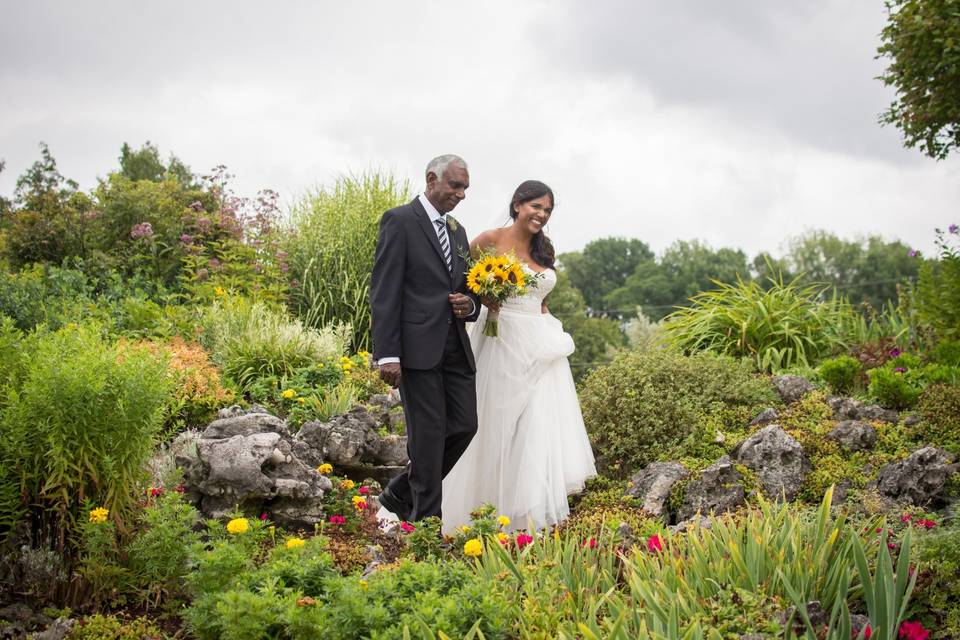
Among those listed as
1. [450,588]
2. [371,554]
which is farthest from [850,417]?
[450,588]

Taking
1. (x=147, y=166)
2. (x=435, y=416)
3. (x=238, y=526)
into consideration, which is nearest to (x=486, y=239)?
(x=435, y=416)

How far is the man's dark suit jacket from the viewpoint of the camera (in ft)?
15.0

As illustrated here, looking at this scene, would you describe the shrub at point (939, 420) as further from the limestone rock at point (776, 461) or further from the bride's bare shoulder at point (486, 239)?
the bride's bare shoulder at point (486, 239)

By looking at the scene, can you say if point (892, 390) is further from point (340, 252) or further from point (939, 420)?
point (340, 252)

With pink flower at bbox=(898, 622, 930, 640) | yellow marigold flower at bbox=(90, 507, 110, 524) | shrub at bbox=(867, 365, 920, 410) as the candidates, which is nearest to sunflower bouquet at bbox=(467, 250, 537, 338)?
yellow marigold flower at bbox=(90, 507, 110, 524)

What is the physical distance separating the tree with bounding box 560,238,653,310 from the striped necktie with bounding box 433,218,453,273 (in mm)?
53627

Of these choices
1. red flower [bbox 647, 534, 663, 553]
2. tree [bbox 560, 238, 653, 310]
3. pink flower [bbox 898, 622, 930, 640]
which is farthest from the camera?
tree [bbox 560, 238, 653, 310]

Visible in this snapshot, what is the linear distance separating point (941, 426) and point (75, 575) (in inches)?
226

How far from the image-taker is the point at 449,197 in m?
4.81

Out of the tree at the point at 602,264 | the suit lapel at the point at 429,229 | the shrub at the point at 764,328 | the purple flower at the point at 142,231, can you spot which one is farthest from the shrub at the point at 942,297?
the tree at the point at 602,264

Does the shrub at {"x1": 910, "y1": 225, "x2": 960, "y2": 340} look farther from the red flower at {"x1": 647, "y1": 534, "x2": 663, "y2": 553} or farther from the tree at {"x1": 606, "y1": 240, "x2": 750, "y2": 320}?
the tree at {"x1": 606, "y1": 240, "x2": 750, "y2": 320}

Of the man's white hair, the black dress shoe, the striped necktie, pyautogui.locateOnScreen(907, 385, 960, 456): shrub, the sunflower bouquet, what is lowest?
the black dress shoe

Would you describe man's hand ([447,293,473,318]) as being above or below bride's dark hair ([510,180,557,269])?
below

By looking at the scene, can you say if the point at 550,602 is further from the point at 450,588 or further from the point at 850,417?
the point at 850,417
